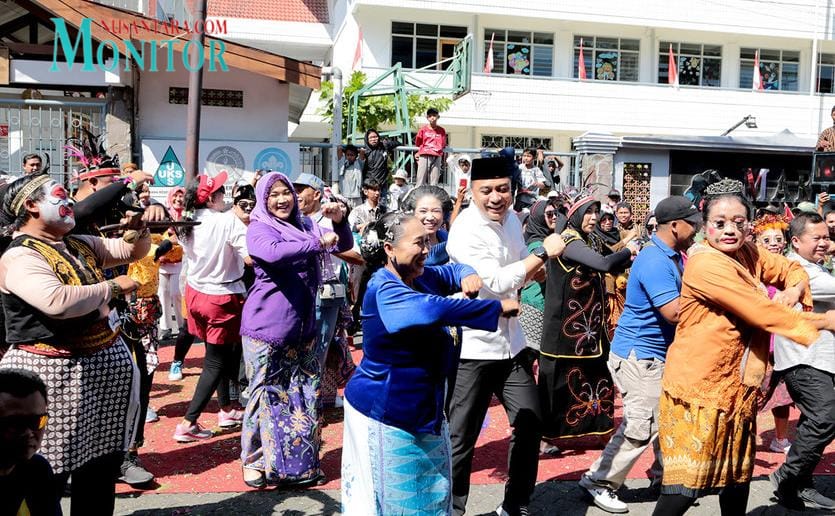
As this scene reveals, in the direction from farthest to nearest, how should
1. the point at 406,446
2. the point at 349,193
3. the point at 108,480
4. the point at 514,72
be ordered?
the point at 514,72
the point at 349,193
the point at 108,480
the point at 406,446

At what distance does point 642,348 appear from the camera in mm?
4773

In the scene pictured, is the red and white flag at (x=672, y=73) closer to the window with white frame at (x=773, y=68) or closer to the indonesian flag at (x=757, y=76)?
the window with white frame at (x=773, y=68)

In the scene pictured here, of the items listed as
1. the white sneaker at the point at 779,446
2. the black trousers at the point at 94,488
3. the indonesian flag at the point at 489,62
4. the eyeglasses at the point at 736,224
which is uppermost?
the indonesian flag at the point at 489,62

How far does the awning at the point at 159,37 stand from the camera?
Answer: 1127 cm

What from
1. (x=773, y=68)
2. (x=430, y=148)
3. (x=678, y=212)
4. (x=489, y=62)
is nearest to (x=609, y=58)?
(x=489, y=62)

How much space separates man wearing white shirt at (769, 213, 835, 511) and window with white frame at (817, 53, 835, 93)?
1156 inches

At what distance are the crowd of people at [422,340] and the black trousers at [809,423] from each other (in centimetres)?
1

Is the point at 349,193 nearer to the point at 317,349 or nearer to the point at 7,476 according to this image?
the point at 317,349

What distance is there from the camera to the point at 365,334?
340 cm

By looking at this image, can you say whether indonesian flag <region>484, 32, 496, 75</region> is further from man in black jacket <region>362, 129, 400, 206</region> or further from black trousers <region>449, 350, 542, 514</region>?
black trousers <region>449, 350, 542, 514</region>

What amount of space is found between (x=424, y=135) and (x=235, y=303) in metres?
7.74

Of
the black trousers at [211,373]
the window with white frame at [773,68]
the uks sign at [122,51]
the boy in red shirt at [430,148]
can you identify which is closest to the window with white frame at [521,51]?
the window with white frame at [773,68]

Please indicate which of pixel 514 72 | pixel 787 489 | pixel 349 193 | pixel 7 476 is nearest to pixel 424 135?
pixel 349 193

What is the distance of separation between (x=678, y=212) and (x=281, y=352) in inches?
103
